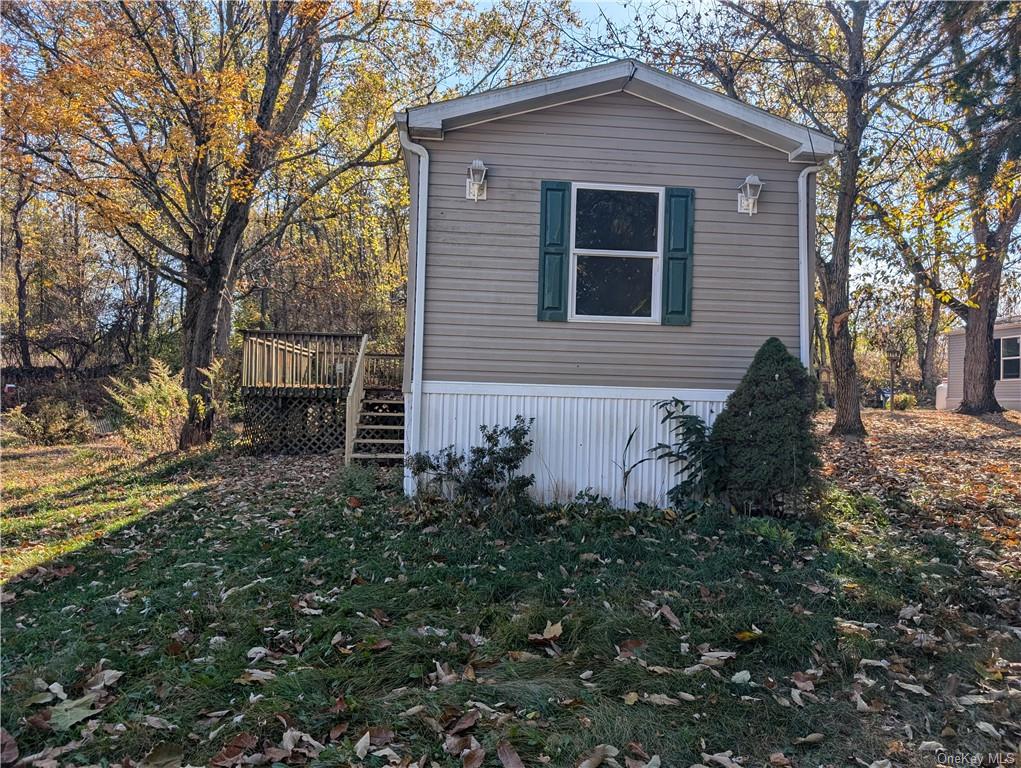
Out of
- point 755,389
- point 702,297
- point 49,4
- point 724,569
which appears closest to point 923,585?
point 724,569

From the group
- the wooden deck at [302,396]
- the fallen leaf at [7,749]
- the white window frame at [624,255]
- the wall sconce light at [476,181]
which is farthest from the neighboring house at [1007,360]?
the fallen leaf at [7,749]

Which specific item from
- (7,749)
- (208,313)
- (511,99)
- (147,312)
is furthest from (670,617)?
(147,312)

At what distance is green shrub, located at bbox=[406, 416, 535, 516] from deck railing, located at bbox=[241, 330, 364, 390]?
179 inches

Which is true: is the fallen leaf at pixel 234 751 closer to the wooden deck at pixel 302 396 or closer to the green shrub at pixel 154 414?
the wooden deck at pixel 302 396

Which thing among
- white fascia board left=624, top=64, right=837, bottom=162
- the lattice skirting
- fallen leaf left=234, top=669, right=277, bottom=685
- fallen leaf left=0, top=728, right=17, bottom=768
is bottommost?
fallen leaf left=0, top=728, right=17, bottom=768

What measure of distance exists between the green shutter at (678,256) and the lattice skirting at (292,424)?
6.19 meters

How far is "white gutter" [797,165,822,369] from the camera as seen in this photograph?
21.4ft

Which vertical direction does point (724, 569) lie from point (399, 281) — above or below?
below

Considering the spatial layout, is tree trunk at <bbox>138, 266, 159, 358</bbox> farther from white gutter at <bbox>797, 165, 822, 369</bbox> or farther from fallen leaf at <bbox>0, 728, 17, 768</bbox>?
fallen leaf at <bbox>0, 728, 17, 768</bbox>

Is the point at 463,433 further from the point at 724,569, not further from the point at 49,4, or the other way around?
the point at 49,4

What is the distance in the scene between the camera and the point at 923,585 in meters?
4.20

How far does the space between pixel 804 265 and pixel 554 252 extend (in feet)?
8.19

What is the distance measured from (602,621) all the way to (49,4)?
37.8 feet

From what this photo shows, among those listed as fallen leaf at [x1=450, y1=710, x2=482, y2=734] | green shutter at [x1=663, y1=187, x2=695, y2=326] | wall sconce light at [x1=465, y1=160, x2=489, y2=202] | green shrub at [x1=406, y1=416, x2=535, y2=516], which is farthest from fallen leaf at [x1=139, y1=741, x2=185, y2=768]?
green shutter at [x1=663, y1=187, x2=695, y2=326]
